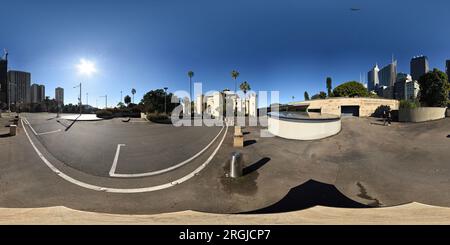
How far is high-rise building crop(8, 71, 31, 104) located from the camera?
5.29 metres

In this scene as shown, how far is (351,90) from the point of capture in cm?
3325

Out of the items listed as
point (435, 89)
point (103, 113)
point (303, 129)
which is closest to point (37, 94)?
point (103, 113)

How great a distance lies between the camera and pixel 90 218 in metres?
1.99

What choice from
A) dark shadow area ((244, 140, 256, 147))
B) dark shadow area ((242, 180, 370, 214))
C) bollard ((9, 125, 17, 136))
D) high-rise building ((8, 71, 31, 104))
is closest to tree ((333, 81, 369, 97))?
dark shadow area ((244, 140, 256, 147))

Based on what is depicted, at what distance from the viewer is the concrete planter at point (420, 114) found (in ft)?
46.4

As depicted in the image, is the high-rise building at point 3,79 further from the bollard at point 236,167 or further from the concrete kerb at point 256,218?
the bollard at point 236,167

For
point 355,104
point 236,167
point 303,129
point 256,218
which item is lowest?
point 236,167

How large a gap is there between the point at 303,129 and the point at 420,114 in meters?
12.3

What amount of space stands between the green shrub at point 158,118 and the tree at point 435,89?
28214 millimetres

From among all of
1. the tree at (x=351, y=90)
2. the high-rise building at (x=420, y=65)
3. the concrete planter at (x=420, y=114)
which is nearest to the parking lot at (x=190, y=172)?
the concrete planter at (x=420, y=114)

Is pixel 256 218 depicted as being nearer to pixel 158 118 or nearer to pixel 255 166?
pixel 255 166

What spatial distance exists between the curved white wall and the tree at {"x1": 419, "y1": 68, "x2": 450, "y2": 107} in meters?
21.0

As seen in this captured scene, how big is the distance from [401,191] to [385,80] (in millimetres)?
120524
